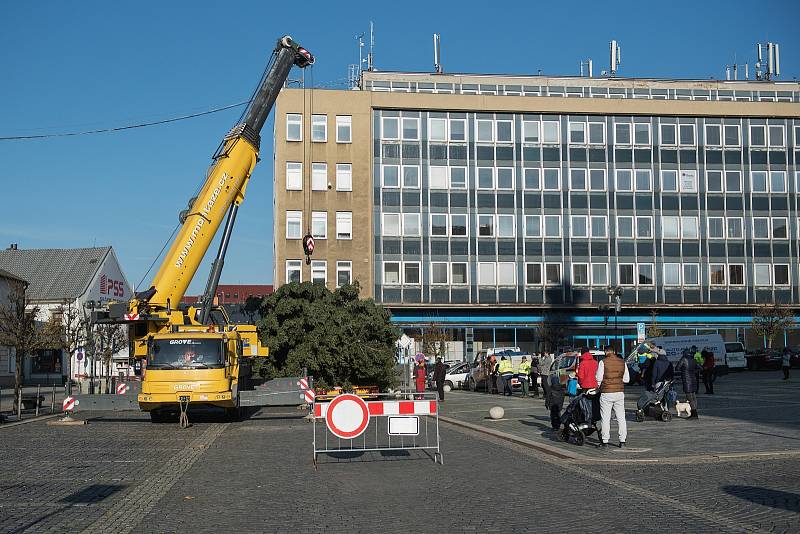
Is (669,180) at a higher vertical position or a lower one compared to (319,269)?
higher

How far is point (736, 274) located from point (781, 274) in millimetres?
3371

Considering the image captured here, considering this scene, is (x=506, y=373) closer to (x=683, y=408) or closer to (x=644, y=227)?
(x=683, y=408)

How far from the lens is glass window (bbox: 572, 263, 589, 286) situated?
64.1 m

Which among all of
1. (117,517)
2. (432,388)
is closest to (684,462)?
(117,517)

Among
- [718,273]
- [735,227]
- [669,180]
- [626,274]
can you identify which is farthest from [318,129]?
[735,227]

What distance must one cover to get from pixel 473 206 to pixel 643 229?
1207cm

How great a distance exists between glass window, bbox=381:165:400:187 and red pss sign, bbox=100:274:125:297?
95.6 ft

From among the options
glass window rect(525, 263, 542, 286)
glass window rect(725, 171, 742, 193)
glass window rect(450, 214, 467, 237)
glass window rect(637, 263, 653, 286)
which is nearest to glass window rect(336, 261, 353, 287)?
glass window rect(450, 214, 467, 237)

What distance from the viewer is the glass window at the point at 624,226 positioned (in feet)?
212

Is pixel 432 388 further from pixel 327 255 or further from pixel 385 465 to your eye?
pixel 385 465

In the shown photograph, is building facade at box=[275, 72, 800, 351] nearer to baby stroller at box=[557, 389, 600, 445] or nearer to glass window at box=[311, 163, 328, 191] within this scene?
glass window at box=[311, 163, 328, 191]

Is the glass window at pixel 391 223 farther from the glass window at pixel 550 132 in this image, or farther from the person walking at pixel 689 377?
the person walking at pixel 689 377

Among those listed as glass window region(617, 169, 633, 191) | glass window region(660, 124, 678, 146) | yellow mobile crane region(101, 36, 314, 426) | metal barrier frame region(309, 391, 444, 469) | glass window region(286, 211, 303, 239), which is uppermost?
glass window region(660, 124, 678, 146)

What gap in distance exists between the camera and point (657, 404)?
73.6ft
